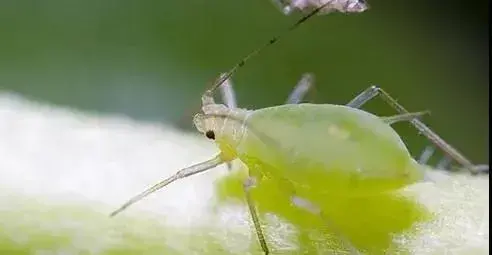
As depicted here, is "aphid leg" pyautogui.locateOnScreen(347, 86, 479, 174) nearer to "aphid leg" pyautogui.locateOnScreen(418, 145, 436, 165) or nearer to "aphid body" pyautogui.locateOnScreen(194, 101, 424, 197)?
"aphid leg" pyautogui.locateOnScreen(418, 145, 436, 165)

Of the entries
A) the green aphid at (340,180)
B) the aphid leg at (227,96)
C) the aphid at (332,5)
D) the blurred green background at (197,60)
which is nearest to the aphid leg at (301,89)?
the aphid leg at (227,96)

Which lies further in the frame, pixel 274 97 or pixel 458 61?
pixel 458 61

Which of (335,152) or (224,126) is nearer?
(335,152)

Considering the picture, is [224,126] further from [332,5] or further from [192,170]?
[332,5]

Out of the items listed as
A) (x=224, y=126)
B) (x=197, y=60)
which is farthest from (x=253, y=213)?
(x=197, y=60)

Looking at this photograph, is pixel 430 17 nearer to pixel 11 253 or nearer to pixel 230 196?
pixel 230 196

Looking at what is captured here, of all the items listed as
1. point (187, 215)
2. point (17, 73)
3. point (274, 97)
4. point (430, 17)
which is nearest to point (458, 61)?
point (430, 17)

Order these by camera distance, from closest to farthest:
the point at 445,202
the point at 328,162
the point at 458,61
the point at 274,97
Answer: the point at 328,162
the point at 445,202
the point at 274,97
the point at 458,61

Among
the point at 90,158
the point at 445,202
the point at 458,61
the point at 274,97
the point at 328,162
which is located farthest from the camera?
the point at 458,61
